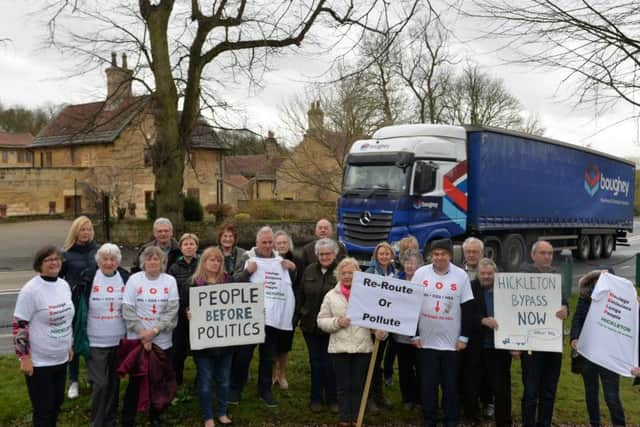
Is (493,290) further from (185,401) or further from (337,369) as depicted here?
(185,401)

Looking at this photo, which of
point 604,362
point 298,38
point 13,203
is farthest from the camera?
point 13,203

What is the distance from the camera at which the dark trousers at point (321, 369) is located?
6152 millimetres

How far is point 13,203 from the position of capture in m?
39.4

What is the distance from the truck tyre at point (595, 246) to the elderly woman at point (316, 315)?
61.0ft

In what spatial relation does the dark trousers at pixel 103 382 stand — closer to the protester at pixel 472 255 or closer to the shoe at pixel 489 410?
the protester at pixel 472 255

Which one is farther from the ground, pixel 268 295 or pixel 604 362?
pixel 268 295

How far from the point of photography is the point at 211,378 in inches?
227

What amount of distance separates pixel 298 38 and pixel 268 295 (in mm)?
13373

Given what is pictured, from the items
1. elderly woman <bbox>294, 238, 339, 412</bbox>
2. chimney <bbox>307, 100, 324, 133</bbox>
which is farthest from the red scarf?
chimney <bbox>307, 100, 324, 133</bbox>

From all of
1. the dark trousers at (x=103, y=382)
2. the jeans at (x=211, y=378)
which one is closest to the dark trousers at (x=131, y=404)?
the dark trousers at (x=103, y=382)

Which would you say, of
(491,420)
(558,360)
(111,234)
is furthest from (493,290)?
(111,234)

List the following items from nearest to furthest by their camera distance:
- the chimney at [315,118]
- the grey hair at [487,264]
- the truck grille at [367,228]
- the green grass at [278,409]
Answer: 1. the grey hair at [487,264]
2. the green grass at [278,409]
3. the truck grille at [367,228]
4. the chimney at [315,118]

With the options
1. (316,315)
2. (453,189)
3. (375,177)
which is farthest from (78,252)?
(453,189)

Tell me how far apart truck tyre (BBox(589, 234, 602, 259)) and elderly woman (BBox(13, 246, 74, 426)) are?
2088cm
